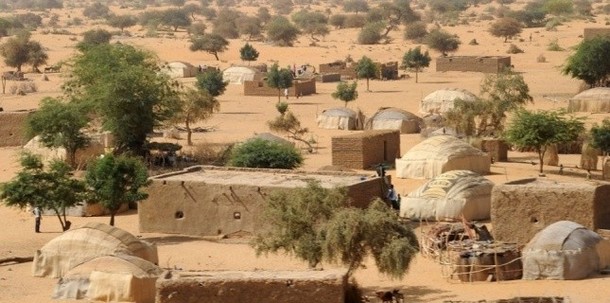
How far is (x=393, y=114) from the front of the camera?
46.4 metres

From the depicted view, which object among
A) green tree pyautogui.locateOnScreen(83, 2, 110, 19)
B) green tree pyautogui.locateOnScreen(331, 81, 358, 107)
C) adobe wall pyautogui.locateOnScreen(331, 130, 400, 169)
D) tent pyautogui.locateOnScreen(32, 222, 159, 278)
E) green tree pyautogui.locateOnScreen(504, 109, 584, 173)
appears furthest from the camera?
green tree pyautogui.locateOnScreen(83, 2, 110, 19)

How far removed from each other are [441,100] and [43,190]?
23576mm

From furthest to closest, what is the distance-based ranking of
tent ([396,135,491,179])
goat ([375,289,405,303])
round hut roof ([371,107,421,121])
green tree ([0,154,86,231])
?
round hut roof ([371,107,421,121]) → tent ([396,135,491,179]) → green tree ([0,154,86,231]) → goat ([375,289,405,303])

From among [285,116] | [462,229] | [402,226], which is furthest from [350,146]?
[402,226]

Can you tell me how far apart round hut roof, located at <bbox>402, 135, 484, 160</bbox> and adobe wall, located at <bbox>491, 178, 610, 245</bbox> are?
1020cm

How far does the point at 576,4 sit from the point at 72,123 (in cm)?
9058

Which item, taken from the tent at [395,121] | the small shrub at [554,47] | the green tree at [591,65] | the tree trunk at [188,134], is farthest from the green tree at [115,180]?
the small shrub at [554,47]

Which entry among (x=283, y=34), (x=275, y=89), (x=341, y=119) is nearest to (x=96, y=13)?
(x=283, y=34)

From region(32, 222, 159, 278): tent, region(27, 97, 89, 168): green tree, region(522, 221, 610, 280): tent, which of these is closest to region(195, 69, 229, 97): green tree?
region(27, 97, 89, 168): green tree

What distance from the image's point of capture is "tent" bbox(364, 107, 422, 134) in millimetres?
46031

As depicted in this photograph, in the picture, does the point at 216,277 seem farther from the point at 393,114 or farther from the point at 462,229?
the point at 393,114

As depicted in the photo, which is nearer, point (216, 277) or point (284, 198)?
point (216, 277)

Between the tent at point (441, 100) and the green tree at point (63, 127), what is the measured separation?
14.9 metres

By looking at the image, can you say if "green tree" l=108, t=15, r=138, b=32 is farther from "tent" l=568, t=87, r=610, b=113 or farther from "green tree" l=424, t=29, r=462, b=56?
"tent" l=568, t=87, r=610, b=113
